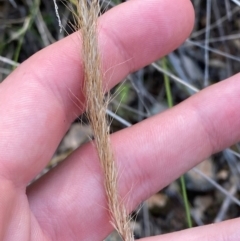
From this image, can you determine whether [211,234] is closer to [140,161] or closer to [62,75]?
[140,161]

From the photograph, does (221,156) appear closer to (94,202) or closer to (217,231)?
(217,231)

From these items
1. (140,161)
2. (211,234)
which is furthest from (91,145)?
(211,234)

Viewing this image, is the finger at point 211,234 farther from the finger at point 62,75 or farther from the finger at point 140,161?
the finger at point 62,75

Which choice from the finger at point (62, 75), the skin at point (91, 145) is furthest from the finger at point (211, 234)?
the finger at point (62, 75)

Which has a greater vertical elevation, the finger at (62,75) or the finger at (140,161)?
the finger at (62,75)

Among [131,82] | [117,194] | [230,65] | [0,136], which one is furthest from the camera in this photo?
[230,65]

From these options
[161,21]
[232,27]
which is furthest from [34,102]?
[232,27]

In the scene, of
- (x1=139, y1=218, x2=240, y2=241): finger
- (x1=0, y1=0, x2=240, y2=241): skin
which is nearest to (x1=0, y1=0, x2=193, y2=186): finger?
(x1=0, y1=0, x2=240, y2=241): skin

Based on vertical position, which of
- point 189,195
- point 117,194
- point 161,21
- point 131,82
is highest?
point 161,21
